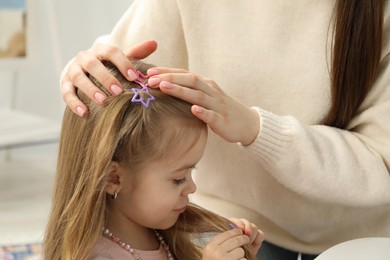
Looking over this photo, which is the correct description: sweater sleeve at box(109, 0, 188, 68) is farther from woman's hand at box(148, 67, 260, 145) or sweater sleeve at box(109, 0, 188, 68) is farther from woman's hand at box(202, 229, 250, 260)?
woman's hand at box(202, 229, 250, 260)

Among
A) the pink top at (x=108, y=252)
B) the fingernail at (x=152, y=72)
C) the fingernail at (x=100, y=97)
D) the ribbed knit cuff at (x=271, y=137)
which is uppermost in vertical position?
the fingernail at (x=152, y=72)

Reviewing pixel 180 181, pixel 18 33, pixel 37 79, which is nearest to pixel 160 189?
pixel 180 181

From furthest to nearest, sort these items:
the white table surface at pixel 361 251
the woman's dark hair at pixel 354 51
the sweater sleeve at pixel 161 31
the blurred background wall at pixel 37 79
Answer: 1. the blurred background wall at pixel 37 79
2. the sweater sleeve at pixel 161 31
3. the woman's dark hair at pixel 354 51
4. the white table surface at pixel 361 251

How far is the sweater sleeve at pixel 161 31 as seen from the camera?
1459mm

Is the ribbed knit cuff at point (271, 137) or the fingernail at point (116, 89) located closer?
the fingernail at point (116, 89)

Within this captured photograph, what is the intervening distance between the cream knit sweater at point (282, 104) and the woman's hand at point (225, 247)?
166 millimetres

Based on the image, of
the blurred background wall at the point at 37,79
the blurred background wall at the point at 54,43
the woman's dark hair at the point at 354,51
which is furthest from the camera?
the blurred background wall at the point at 54,43

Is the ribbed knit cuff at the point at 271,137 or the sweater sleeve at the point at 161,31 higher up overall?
the sweater sleeve at the point at 161,31

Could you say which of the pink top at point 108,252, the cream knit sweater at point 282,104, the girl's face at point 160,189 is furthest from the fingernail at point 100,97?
the cream knit sweater at point 282,104

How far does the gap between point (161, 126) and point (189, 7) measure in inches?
15.0

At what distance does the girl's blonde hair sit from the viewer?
1.11 metres

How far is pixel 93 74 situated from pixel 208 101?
0.58 ft

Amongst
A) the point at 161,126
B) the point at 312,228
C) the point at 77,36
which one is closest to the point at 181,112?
the point at 161,126

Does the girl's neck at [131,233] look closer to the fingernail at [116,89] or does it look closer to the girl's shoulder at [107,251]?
the girl's shoulder at [107,251]
